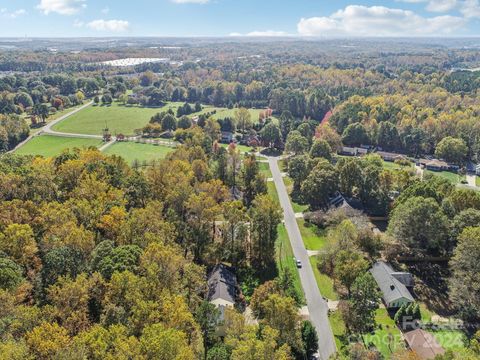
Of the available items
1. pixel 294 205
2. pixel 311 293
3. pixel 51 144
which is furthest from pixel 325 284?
pixel 51 144

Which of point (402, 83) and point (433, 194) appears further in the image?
point (402, 83)

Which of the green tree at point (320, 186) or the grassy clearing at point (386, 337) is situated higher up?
the green tree at point (320, 186)

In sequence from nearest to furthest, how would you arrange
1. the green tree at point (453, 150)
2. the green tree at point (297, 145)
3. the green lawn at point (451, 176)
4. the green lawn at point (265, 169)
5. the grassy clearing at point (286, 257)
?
the grassy clearing at point (286, 257)
the green lawn at point (451, 176)
the green lawn at point (265, 169)
the green tree at point (453, 150)
the green tree at point (297, 145)

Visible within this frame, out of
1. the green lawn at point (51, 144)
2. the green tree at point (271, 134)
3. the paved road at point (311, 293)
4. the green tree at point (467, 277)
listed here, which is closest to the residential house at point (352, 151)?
the green tree at point (271, 134)

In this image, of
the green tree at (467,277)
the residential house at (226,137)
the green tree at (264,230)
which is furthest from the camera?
the residential house at (226,137)

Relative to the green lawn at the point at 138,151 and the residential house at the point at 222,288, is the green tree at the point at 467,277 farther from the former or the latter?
the green lawn at the point at 138,151

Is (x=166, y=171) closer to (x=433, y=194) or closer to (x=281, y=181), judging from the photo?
(x=281, y=181)

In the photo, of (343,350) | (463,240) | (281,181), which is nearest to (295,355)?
(343,350)

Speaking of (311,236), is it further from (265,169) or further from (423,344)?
(265,169)
